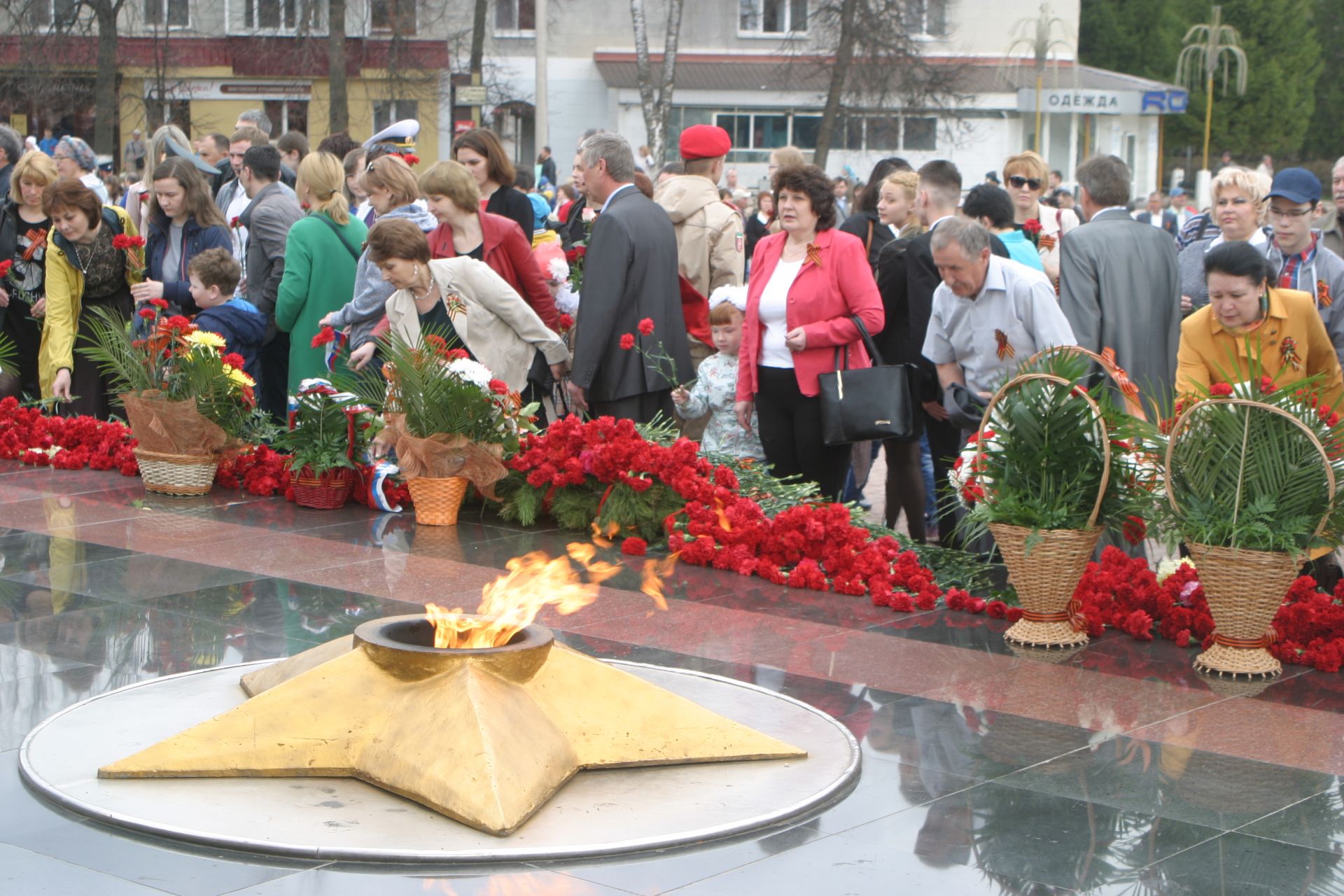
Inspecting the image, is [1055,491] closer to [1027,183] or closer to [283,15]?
[1027,183]

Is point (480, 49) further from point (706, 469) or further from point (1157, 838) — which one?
point (1157, 838)

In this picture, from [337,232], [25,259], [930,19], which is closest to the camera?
[337,232]

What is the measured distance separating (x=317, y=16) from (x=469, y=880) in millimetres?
40533

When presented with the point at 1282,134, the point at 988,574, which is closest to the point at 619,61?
the point at 1282,134

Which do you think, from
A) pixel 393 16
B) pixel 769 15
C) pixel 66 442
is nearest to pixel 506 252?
pixel 66 442

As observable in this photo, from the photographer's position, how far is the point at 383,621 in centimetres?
475

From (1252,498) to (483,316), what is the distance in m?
4.26

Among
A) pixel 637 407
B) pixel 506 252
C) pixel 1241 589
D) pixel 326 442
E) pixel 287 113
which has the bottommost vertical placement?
pixel 326 442

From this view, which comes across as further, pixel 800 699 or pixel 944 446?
pixel 944 446

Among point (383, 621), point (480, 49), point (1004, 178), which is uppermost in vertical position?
point (480, 49)

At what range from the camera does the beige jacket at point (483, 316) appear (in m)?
8.57

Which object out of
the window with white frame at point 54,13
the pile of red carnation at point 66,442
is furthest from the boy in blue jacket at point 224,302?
the window with white frame at point 54,13

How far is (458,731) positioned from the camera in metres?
4.27

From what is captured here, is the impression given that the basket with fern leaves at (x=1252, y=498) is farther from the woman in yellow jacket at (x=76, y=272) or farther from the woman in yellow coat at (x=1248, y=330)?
the woman in yellow jacket at (x=76, y=272)
